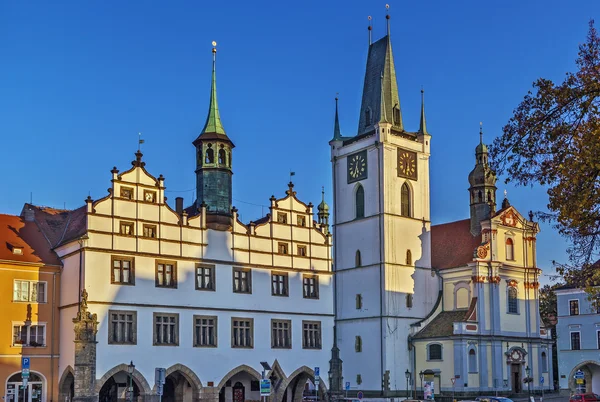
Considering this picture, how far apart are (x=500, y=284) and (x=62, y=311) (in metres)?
39.3

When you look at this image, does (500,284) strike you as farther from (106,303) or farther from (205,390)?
(106,303)

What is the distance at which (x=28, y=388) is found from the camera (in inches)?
1842

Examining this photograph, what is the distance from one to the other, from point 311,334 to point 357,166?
73.0ft

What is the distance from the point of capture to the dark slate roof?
69.2m

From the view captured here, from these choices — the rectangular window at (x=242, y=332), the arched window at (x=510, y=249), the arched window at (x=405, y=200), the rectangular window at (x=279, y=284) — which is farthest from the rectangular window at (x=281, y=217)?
the arched window at (x=510, y=249)

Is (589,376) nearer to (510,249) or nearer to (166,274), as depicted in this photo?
(510,249)

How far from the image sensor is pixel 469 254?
73.5m

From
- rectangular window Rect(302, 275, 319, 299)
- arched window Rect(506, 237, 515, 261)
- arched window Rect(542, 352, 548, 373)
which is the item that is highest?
arched window Rect(506, 237, 515, 261)

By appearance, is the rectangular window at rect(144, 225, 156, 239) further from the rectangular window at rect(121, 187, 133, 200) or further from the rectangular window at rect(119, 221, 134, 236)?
the rectangular window at rect(121, 187, 133, 200)

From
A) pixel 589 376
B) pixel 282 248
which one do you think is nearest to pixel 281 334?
pixel 282 248

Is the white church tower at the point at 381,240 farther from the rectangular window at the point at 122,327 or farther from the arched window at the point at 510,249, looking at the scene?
the rectangular window at the point at 122,327

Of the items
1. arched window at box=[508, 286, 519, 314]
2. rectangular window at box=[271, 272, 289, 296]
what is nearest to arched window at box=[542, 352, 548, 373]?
arched window at box=[508, 286, 519, 314]

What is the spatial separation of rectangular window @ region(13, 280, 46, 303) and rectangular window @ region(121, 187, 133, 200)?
685 cm

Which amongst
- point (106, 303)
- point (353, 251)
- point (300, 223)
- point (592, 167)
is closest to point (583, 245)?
point (592, 167)
